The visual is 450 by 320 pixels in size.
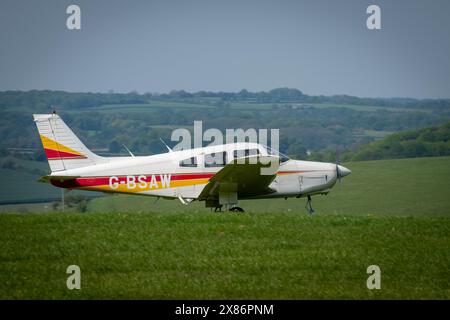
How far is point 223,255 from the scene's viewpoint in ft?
40.6

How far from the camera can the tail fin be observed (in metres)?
18.1

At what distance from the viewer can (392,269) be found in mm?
11852

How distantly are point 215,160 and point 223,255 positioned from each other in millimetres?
6119

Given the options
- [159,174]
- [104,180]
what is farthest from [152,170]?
[104,180]

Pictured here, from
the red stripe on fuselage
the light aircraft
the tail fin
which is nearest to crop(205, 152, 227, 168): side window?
the light aircraft

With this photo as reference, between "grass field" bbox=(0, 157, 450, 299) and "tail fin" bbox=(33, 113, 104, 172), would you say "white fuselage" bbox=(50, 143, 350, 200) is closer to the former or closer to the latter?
"tail fin" bbox=(33, 113, 104, 172)

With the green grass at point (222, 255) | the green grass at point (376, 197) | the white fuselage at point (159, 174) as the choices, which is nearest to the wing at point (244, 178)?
the white fuselage at point (159, 174)

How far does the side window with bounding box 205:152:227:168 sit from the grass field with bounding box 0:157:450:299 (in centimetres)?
323

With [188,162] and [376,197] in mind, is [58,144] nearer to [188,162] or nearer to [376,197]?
[188,162]

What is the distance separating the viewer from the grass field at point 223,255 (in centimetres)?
1077

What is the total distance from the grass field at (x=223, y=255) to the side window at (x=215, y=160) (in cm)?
323

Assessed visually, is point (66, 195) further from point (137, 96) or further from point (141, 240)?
point (137, 96)
